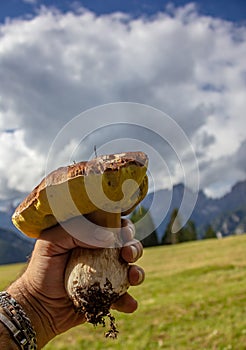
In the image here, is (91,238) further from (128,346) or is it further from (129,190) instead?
(128,346)

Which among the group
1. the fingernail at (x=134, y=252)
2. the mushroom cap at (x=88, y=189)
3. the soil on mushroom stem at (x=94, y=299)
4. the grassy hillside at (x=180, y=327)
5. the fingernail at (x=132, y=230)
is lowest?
the grassy hillside at (x=180, y=327)

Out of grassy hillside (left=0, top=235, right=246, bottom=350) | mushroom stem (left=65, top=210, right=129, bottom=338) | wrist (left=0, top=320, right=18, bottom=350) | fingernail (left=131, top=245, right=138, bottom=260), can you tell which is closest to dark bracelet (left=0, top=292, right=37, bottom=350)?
wrist (left=0, top=320, right=18, bottom=350)

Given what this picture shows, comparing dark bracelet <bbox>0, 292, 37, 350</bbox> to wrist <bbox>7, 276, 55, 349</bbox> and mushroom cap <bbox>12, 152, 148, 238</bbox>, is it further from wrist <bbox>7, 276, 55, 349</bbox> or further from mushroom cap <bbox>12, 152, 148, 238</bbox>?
mushroom cap <bbox>12, 152, 148, 238</bbox>

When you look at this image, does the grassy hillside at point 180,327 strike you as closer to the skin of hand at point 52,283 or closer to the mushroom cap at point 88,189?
the skin of hand at point 52,283

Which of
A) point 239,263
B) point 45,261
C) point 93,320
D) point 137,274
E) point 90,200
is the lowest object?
point 239,263

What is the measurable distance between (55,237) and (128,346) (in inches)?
300

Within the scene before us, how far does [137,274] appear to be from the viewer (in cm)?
323

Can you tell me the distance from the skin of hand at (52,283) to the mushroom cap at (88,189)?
0.38 m

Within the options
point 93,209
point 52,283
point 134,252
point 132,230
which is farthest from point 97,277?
point 52,283

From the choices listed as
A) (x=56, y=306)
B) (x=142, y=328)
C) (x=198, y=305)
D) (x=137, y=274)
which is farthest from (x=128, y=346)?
(x=137, y=274)

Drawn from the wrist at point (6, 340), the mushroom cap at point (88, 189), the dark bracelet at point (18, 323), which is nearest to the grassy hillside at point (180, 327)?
the dark bracelet at point (18, 323)

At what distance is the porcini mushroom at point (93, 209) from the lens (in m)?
2.70

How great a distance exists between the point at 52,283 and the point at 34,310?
11.7 inches

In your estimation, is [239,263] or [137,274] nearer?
[137,274]
